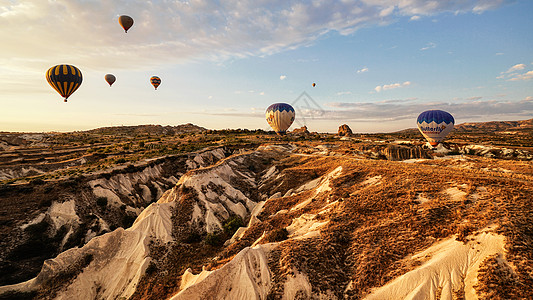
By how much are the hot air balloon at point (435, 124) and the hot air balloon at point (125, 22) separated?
274ft

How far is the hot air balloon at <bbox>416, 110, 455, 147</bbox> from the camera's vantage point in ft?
191

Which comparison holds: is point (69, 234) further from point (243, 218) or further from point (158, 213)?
point (243, 218)

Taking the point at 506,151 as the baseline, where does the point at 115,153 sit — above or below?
above

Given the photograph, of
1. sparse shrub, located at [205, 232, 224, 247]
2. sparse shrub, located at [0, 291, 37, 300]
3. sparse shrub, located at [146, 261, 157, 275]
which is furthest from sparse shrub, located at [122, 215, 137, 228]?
sparse shrub, located at [205, 232, 224, 247]

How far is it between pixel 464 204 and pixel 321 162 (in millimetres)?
30156

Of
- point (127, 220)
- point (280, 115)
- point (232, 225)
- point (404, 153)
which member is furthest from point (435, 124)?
Result: point (127, 220)

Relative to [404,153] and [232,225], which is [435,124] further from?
[232,225]

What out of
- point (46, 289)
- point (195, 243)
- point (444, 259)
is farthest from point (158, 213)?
point (444, 259)

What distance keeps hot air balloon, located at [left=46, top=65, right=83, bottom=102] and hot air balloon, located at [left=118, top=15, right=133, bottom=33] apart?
15808 millimetres

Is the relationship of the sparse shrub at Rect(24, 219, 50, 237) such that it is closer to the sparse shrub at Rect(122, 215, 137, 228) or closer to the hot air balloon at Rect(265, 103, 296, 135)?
the sparse shrub at Rect(122, 215, 137, 228)

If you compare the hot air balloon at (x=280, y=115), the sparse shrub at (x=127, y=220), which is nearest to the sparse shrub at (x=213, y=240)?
the sparse shrub at (x=127, y=220)

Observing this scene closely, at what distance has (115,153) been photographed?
64875 mm

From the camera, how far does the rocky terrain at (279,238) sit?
12.9m

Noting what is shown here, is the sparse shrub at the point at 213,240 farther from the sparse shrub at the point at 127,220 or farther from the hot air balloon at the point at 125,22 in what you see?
the hot air balloon at the point at 125,22
